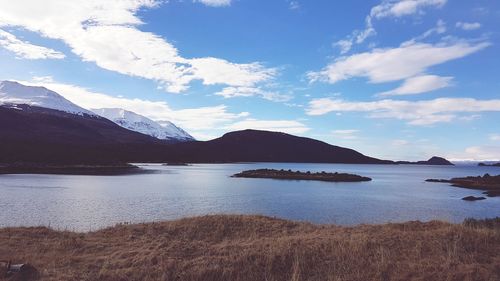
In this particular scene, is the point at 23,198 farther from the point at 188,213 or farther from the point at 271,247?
the point at 271,247

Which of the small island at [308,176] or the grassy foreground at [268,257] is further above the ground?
the small island at [308,176]

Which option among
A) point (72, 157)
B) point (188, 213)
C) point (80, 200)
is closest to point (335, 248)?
point (188, 213)

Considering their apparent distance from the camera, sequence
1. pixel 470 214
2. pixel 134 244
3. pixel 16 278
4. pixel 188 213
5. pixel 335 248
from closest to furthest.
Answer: pixel 16 278
pixel 335 248
pixel 134 244
pixel 188 213
pixel 470 214

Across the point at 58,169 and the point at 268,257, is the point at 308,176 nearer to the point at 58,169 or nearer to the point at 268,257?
the point at 58,169

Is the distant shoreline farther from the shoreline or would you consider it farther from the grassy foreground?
the grassy foreground

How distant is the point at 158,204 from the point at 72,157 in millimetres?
163037

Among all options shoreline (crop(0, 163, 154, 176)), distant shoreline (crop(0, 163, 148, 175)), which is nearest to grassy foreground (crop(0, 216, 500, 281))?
shoreline (crop(0, 163, 154, 176))

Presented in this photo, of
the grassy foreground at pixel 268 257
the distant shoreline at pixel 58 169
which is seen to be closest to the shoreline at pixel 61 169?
the distant shoreline at pixel 58 169

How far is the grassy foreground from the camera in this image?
1425 cm

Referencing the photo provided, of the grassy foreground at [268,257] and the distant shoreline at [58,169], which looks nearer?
the grassy foreground at [268,257]

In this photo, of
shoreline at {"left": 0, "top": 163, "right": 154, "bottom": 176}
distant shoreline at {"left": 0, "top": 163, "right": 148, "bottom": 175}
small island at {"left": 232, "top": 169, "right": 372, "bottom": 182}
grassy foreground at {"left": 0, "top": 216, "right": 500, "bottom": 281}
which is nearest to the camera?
grassy foreground at {"left": 0, "top": 216, "right": 500, "bottom": 281}

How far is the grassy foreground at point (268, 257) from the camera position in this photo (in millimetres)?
14250

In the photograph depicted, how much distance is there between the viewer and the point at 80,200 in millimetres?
55969

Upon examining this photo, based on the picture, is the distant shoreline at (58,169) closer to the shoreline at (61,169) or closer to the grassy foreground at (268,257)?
the shoreline at (61,169)
